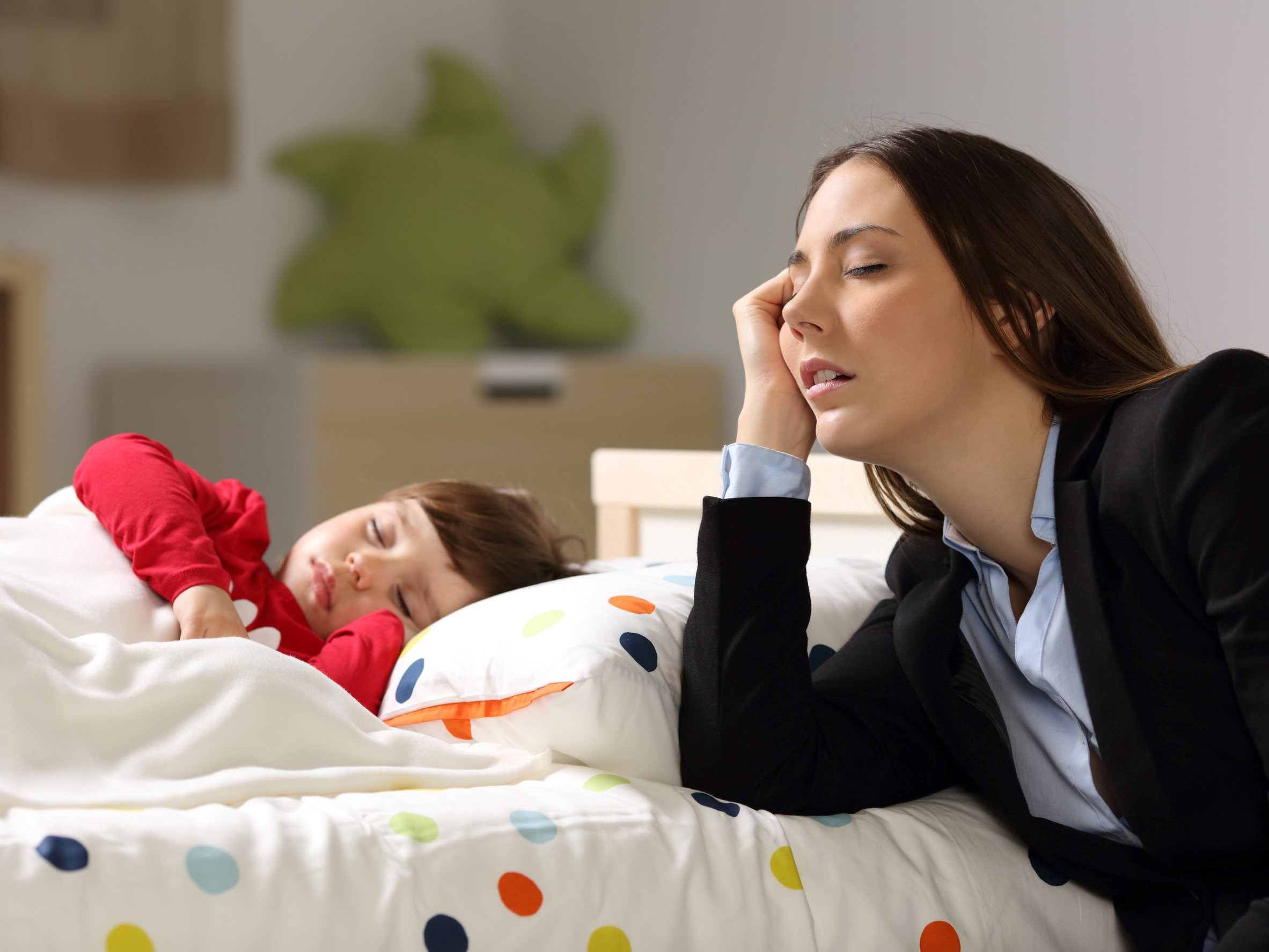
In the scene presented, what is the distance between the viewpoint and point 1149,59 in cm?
157

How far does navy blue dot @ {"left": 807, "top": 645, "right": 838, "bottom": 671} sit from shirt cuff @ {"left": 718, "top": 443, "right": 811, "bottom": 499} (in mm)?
202

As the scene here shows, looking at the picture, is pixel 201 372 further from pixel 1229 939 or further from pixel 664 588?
pixel 1229 939

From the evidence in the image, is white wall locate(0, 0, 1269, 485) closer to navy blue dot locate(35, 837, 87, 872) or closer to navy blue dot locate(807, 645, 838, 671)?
navy blue dot locate(807, 645, 838, 671)

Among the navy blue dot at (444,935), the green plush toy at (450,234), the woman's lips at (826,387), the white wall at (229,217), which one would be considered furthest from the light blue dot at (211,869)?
the green plush toy at (450,234)

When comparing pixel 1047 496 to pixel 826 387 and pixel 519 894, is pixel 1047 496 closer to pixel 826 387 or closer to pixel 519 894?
pixel 826 387

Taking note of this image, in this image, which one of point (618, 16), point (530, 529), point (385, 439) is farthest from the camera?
point (618, 16)

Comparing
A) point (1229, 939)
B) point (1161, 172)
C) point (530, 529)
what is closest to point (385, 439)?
point (530, 529)

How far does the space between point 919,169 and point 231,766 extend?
59 cm

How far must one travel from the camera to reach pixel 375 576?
1192mm

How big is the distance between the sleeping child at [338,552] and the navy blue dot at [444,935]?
0.36 metres

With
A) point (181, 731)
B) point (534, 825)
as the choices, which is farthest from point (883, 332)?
point (181, 731)

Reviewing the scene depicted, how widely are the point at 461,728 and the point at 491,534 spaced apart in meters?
0.30

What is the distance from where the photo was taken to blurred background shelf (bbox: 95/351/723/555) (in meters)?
2.46

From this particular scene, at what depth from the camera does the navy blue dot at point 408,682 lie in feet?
3.28
